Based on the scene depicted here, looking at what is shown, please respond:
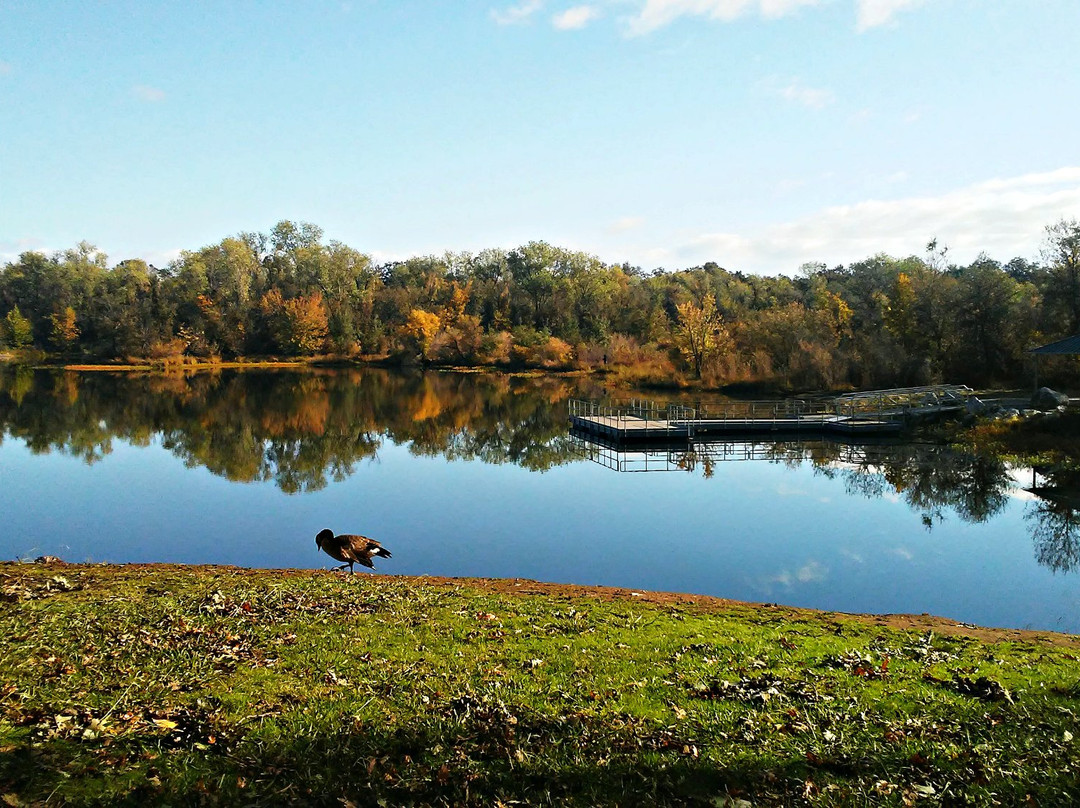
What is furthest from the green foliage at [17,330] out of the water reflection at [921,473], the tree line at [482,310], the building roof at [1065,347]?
the building roof at [1065,347]

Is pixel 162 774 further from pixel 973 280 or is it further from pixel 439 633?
pixel 973 280

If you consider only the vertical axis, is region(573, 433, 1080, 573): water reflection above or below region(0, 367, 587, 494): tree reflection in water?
below

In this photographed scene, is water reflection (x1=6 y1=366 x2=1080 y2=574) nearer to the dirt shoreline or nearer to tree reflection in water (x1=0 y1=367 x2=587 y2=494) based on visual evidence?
tree reflection in water (x1=0 y1=367 x2=587 y2=494)

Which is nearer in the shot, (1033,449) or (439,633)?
(439,633)

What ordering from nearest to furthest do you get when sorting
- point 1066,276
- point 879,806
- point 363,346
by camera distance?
point 879,806, point 1066,276, point 363,346

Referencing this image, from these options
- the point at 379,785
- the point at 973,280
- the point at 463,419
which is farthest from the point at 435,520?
the point at 973,280

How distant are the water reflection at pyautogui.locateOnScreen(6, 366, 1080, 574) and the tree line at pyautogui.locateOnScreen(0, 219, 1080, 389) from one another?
15012mm

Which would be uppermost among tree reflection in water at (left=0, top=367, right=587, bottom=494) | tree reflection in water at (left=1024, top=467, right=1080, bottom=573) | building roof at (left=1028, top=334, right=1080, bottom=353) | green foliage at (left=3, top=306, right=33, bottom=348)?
green foliage at (left=3, top=306, right=33, bottom=348)

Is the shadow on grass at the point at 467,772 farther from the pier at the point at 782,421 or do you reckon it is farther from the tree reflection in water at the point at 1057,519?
the pier at the point at 782,421

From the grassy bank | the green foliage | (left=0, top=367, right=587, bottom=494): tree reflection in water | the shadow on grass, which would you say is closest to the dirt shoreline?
the grassy bank

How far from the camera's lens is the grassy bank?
495 cm

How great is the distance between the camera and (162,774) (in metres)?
4.91

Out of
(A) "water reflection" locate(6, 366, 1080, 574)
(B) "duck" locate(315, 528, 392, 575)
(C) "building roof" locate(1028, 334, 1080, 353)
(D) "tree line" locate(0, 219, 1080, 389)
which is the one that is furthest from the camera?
(D) "tree line" locate(0, 219, 1080, 389)

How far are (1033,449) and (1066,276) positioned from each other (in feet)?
75.2
